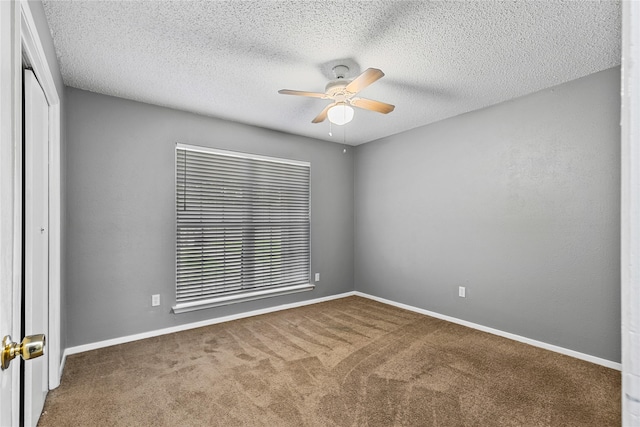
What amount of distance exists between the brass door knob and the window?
107 inches

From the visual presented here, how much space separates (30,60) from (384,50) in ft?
7.02

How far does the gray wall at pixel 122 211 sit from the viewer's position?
2.84 meters

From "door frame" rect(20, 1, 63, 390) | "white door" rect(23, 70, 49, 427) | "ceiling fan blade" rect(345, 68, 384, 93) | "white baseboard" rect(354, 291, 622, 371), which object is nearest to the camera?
"white door" rect(23, 70, 49, 427)

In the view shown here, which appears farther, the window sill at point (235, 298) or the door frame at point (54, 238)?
the window sill at point (235, 298)

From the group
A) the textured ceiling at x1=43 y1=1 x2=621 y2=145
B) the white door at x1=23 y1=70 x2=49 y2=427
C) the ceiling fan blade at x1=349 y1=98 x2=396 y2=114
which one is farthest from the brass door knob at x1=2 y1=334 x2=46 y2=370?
the ceiling fan blade at x1=349 y1=98 x2=396 y2=114

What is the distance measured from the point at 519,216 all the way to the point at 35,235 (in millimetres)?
3872

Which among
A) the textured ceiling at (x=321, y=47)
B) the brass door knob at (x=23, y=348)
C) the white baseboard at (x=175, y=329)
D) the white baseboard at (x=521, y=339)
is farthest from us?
the white baseboard at (x=175, y=329)

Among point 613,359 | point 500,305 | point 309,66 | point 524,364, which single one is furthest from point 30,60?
point 613,359

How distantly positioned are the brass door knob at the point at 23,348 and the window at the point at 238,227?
8.92 ft

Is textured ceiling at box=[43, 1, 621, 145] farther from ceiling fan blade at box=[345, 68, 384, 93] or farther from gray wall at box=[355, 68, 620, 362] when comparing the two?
gray wall at box=[355, 68, 620, 362]

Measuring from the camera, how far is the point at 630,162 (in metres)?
0.34

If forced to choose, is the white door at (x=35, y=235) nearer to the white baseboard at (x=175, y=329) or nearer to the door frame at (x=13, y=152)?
the door frame at (x=13, y=152)

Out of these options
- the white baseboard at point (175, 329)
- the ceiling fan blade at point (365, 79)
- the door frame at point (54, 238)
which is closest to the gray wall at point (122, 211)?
the white baseboard at point (175, 329)

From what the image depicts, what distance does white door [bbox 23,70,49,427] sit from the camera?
161cm
